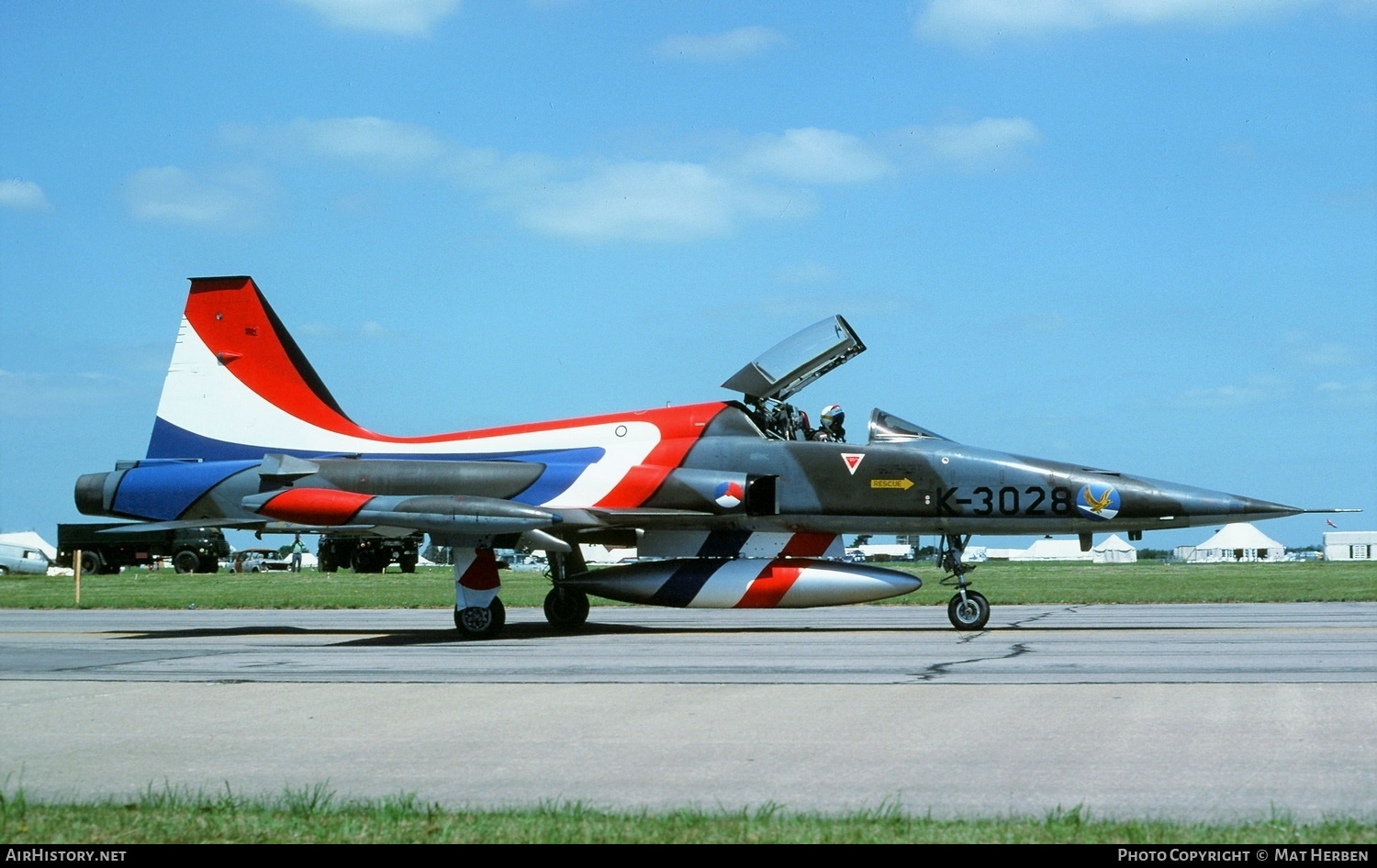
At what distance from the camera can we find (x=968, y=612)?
56.2ft

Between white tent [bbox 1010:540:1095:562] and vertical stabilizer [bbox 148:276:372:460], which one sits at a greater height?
vertical stabilizer [bbox 148:276:372:460]

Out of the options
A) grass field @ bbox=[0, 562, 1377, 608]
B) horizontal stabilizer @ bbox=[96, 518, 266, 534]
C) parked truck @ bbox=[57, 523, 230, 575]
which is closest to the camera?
horizontal stabilizer @ bbox=[96, 518, 266, 534]

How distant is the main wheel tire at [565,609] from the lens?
752 inches

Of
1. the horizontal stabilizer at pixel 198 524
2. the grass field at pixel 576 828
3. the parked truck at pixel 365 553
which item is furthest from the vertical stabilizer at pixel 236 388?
the parked truck at pixel 365 553

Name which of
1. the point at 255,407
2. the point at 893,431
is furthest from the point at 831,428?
the point at 255,407

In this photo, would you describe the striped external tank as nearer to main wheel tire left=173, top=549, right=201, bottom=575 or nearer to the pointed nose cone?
the pointed nose cone

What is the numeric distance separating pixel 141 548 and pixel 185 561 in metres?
4.19

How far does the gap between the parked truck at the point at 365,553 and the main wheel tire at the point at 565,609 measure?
35.1 metres

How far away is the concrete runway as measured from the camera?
6.79 meters

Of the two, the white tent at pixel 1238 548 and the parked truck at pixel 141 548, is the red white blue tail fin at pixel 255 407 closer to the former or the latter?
the parked truck at pixel 141 548

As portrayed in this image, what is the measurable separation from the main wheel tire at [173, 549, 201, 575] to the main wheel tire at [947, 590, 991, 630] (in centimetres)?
4891

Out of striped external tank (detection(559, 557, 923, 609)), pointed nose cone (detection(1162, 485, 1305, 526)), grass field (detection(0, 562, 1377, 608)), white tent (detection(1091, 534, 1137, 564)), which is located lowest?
white tent (detection(1091, 534, 1137, 564))

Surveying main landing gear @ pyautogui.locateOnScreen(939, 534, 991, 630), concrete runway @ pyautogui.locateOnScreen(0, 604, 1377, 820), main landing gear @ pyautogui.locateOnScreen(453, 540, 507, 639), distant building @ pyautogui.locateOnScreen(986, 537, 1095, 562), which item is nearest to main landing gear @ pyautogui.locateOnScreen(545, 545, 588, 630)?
main landing gear @ pyautogui.locateOnScreen(453, 540, 507, 639)

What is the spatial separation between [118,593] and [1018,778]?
101 ft
